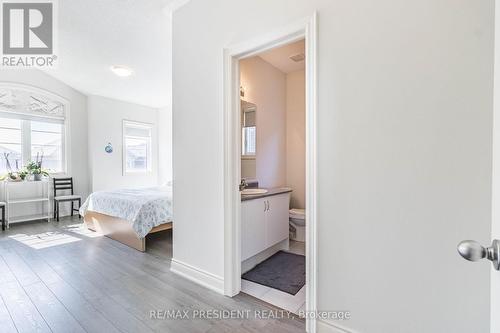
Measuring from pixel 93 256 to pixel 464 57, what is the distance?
3.97 metres

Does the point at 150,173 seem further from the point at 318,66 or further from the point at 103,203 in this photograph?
the point at 318,66

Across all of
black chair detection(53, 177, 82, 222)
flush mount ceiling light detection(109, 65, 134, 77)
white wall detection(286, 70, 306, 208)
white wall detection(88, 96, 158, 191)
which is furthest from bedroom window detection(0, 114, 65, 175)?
white wall detection(286, 70, 306, 208)

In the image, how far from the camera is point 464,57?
3.80ft

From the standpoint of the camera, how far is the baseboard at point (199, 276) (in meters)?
2.19

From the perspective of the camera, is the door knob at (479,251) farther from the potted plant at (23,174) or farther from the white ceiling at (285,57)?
the potted plant at (23,174)

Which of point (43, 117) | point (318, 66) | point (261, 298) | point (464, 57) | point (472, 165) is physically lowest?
point (261, 298)

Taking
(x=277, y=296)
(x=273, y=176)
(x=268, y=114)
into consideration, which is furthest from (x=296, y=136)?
(x=277, y=296)

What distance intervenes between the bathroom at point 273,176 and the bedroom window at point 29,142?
4.65 meters

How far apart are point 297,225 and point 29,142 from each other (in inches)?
222

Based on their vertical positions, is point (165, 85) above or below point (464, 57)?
above

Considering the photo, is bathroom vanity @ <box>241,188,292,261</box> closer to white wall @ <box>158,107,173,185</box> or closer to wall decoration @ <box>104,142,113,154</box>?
white wall @ <box>158,107,173,185</box>

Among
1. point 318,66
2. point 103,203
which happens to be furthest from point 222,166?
point 103,203

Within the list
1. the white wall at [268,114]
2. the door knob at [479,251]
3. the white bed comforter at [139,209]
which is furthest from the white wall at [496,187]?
the white bed comforter at [139,209]

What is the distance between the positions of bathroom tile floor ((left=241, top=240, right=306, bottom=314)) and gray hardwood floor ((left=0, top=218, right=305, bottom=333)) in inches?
3.3
